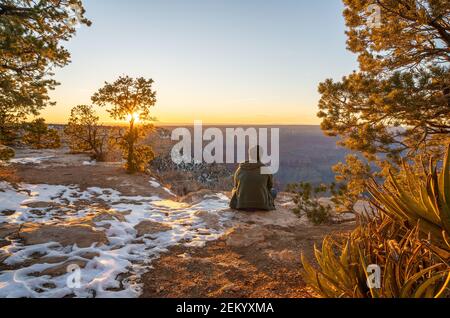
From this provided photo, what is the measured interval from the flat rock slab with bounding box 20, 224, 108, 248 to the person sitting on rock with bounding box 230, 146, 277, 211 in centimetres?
361

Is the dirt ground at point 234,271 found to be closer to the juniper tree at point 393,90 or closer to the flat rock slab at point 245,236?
the flat rock slab at point 245,236

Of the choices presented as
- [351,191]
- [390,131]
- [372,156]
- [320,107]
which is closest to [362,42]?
[320,107]

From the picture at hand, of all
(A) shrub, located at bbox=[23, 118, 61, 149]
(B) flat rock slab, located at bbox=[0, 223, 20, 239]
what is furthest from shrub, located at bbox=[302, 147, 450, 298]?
(A) shrub, located at bbox=[23, 118, 61, 149]

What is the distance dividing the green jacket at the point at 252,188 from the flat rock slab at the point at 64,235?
361cm

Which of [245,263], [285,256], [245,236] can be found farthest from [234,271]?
[245,236]

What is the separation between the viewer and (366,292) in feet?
7.59

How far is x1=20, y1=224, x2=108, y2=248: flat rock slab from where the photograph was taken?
15.2 feet

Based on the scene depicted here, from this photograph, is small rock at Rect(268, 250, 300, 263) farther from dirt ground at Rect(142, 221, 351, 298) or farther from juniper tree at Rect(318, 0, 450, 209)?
juniper tree at Rect(318, 0, 450, 209)

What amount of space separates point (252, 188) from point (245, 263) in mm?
3305

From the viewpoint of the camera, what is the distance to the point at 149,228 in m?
5.92

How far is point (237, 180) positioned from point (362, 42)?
4.42 metres

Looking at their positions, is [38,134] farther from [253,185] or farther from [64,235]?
[253,185]
